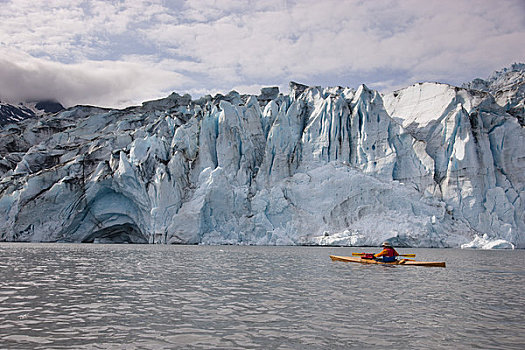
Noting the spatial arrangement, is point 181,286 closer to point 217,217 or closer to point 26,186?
point 217,217

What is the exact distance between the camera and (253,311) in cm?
810

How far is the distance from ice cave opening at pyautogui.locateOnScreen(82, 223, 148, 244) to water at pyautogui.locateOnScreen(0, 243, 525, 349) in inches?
1122

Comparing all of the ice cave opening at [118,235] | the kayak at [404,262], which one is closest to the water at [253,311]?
the kayak at [404,262]

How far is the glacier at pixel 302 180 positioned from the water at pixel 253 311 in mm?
23815

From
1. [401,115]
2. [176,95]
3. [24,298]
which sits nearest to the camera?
[24,298]

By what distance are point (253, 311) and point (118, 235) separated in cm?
3937

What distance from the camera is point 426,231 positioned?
36156mm

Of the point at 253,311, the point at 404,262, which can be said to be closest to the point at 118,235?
the point at 404,262

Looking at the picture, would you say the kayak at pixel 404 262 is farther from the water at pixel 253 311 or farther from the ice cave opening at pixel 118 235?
the ice cave opening at pixel 118 235

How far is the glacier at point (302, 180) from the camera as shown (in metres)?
37.2

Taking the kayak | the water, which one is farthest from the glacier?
the water

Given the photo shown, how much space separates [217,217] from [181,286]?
26.6m

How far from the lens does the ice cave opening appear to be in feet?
136

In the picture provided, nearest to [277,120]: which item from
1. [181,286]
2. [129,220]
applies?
[129,220]
